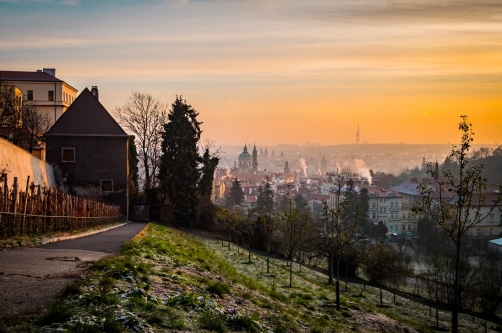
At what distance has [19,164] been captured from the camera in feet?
84.4

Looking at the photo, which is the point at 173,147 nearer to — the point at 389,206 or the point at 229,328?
the point at 229,328

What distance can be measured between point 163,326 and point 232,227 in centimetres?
3178

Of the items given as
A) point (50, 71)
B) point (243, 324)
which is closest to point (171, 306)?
point (243, 324)

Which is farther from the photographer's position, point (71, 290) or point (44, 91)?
point (44, 91)

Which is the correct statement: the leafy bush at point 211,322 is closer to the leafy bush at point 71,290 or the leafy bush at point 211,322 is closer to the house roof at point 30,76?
the leafy bush at point 71,290

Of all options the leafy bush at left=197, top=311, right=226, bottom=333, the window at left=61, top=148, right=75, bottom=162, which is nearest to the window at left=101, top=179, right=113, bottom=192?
the window at left=61, top=148, right=75, bottom=162

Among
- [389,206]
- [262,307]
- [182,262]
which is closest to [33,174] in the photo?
[182,262]

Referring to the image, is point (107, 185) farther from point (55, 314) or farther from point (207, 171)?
point (55, 314)

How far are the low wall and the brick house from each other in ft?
31.1

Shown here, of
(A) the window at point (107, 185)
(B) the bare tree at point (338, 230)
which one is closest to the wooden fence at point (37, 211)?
(B) the bare tree at point (338, 230)

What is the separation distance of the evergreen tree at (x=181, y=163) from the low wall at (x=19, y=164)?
1412cm

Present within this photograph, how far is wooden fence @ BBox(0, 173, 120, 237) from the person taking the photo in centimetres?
1805

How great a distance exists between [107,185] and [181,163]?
21.7 ft

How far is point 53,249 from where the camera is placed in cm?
1566
